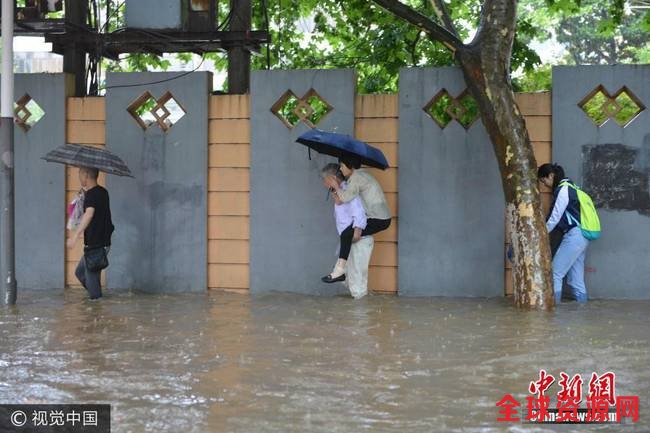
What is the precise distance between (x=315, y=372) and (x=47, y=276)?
5.72 metres

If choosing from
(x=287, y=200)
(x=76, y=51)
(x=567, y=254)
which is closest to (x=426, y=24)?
(x=287, y=200)

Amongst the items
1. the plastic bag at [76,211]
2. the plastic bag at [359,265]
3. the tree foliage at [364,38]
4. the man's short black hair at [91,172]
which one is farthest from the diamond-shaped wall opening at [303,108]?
the plastic bag at [76,211]

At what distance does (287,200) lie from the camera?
11500mm

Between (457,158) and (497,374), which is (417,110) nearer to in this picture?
(457,158)

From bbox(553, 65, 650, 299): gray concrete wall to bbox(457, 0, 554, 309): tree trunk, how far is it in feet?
3.10

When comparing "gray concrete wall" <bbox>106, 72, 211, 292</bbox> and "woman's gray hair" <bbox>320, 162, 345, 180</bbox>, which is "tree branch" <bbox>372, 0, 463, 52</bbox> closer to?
"woman's gray hair" <bbox>320, 162, 345, 180</bbox>

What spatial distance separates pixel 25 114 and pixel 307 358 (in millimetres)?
5963

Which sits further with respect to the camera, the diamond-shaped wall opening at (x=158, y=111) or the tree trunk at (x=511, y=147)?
the diamond-shaped wall opening at (x=158, y=111)

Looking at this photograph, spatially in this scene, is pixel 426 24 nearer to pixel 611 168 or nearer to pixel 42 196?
pixel 611 168

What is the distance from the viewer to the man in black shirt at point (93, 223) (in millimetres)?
10711

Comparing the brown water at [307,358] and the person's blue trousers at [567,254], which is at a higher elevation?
the person's blue trousers at [567,254]

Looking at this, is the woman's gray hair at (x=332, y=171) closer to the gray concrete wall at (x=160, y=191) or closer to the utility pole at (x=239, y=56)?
the gray concrete wall at (x=160, y=191)

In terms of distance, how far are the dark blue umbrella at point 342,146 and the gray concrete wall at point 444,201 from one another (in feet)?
1.95

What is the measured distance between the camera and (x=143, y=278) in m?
11.7
